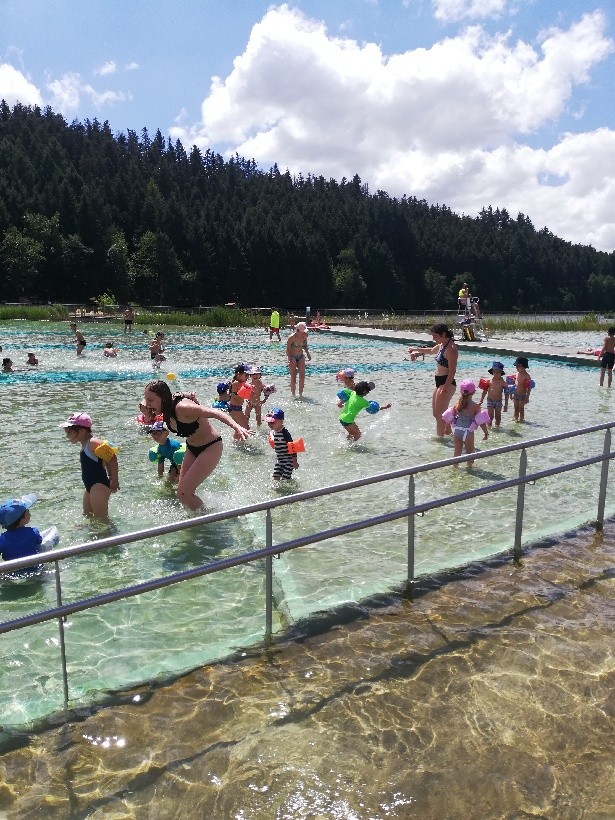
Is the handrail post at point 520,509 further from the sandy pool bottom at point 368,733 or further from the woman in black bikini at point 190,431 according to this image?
the woman in black bikini at point 190,431

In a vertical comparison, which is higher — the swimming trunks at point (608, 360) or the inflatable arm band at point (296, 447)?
the swimming trunks at point (608, 360)

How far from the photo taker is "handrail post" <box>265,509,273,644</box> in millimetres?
4262

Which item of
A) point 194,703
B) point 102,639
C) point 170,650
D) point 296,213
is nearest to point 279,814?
point 194,703

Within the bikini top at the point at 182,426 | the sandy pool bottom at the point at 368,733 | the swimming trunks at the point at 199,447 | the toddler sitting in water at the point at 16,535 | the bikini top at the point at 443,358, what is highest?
the bikini top at the point at 443,358

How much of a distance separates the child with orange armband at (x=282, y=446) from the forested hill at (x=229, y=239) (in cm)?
7378

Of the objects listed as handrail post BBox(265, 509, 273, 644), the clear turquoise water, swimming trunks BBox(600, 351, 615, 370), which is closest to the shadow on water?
the clear turquoise water

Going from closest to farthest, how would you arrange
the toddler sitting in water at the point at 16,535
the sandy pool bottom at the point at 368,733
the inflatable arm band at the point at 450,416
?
the sandy pool bottom at the point at 368,733 < the toddler sitting in water at the point at 16,535 < the inflatable arm band at the point at 450,416

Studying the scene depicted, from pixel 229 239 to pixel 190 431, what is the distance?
9388cm

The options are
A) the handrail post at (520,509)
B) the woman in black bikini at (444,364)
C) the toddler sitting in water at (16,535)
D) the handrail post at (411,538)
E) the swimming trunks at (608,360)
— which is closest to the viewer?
the handrail post at (411,538)

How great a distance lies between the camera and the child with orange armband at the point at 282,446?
7871 mm

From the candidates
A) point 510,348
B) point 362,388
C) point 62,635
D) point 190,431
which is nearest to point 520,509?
point 190,431

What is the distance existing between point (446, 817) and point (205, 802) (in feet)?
3.38

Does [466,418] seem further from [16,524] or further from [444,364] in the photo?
[16,524]

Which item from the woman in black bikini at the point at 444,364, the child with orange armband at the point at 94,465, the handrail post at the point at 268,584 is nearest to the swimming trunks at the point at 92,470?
the child with orange armband at the point at 94,465
